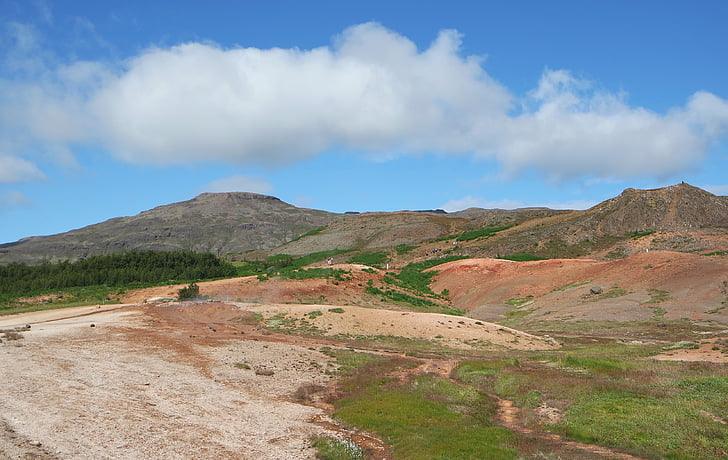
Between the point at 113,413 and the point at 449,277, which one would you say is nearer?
the point at 113,413

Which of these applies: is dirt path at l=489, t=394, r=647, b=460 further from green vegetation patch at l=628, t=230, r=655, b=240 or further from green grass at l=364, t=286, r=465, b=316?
green vegetation patch at l=628, t=230, r=655, b=240

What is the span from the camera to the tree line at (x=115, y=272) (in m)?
52.0

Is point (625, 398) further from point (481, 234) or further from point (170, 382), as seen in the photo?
point (481, 234)

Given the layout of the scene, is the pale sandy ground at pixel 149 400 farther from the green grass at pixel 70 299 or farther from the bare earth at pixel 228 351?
the green grass at pixel 70 299

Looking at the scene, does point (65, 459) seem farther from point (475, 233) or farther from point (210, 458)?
point (475, 233)

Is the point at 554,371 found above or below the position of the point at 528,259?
below

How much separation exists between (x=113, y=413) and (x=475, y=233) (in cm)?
7935

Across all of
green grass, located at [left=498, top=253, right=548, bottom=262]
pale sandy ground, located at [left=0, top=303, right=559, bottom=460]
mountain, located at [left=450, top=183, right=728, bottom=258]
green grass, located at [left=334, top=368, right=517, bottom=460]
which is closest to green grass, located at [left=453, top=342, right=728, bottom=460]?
green grass, located at [left=334, top=368, right=517, bottom=460]

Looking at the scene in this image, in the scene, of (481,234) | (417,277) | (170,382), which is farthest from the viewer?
(481,234)

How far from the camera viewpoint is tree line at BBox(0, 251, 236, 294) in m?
52.0

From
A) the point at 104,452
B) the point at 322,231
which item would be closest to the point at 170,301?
the point at 104,452

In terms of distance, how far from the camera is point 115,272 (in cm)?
5425

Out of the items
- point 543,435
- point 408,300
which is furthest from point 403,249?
point 543,435

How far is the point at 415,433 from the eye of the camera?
12055 millimetres
